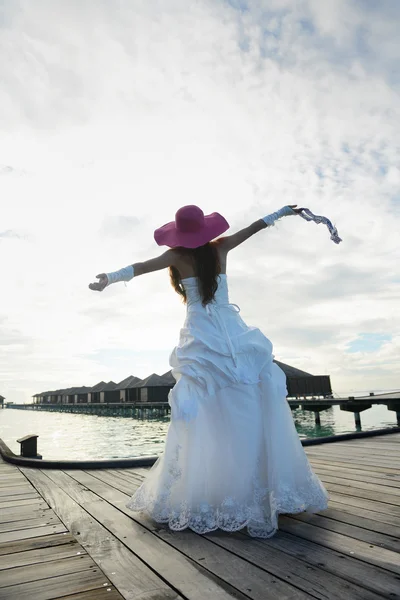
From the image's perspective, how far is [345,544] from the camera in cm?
173

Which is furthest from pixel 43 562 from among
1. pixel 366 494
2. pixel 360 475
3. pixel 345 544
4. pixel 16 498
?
pixel 360 475

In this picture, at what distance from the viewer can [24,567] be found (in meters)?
1.60

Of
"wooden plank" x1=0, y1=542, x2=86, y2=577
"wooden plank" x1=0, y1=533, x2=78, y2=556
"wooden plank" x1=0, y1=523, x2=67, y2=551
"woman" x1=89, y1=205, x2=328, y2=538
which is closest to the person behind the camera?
"wooden plank" x1=0, y1=542, x2=86, y2=577

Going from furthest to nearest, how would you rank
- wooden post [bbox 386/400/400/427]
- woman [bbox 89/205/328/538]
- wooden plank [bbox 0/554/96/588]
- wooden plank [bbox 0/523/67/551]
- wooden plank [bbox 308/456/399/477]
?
1. wooden post [bbox 386/400/400/427]
2. wooden plank [bbox 308/456/399/477]
3. woman [bbox 89/205/328/538]
4. wooden plank [bbox 0/523/67/551]
5. wooden plank [bbox 0/554/96/588]

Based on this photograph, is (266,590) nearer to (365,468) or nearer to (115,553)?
(115,553)

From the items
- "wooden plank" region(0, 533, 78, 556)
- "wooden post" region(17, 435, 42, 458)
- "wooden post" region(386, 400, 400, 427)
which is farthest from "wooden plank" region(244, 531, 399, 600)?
"wooden post" region(386, 400, 400, 427)

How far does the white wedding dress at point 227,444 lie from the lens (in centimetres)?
206

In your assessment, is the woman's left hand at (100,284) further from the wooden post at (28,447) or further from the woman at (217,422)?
the wooden post at (28,447)

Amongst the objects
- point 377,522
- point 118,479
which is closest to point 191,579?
point 377,522

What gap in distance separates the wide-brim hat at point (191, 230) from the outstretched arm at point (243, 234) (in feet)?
0.34

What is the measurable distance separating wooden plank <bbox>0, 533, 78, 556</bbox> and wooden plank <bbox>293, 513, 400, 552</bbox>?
1233 millimetres

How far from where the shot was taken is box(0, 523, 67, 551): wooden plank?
1.97 m

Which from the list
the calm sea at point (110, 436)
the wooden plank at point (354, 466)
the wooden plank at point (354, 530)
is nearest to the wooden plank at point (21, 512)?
the wooden plank at point (354, 530)

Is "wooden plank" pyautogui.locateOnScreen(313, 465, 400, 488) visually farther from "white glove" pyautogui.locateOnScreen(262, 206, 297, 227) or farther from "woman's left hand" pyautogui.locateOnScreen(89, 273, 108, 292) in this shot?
"woman's left hand" pyautogui.locateOnScreen(89, 273, 108, 292)
